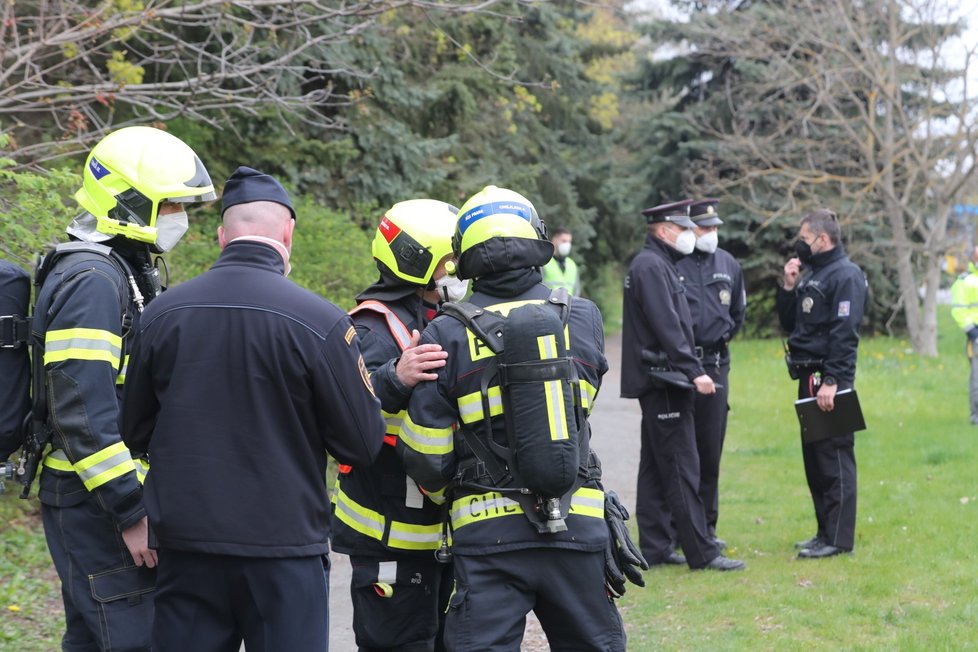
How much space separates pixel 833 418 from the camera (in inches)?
290

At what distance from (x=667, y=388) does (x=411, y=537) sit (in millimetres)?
3497

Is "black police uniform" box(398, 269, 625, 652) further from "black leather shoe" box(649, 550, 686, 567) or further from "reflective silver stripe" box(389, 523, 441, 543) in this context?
"black leather shoe" box(649, 550, 686, 567)

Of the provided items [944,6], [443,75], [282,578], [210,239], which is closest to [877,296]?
[944,6]

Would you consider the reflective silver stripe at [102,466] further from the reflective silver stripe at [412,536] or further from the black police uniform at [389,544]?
the reflective silver stripe at [412,536]

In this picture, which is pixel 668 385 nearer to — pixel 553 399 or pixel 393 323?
pixel 393 323

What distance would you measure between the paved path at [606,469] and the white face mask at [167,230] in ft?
8.87

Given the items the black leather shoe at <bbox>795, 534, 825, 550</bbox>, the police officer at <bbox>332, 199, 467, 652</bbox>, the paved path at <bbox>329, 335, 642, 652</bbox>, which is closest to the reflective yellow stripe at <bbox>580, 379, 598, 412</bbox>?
the police officer at <bbox>332, 199, 467, 652</bbox>

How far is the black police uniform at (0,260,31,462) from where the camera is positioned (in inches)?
150

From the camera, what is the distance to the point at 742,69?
26.1m

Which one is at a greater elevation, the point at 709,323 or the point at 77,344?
the point at 77,344

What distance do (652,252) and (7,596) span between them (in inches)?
178

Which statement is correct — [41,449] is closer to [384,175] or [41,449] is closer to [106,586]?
[106,586]

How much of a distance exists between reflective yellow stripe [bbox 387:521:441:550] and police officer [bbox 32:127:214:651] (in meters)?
0.88

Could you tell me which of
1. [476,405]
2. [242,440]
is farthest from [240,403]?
[476,405]
